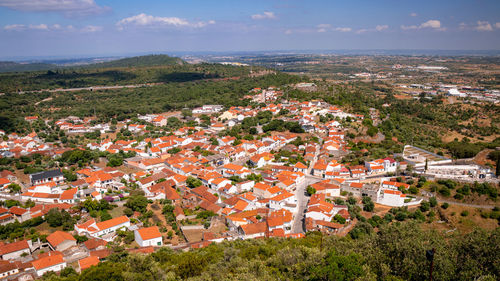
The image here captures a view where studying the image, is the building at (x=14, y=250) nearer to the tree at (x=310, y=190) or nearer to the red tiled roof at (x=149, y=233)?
the red tiled roof at (x=149, y=233)

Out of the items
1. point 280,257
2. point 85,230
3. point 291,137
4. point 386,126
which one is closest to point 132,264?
point 280,257

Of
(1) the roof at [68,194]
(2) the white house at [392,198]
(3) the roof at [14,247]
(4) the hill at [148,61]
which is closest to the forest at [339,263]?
(3) the roof at [14,247]

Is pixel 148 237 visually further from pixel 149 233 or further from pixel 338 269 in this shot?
pixel 338 269

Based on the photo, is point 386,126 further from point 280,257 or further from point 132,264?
point 132,264

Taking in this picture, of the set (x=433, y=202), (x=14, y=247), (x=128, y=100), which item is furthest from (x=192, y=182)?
(x=128, y=100)

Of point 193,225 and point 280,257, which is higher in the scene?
point 280,257

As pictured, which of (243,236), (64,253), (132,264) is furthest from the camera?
(243,236)
